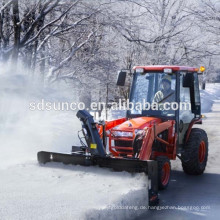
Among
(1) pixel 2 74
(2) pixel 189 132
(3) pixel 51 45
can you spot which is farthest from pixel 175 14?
(2) pixel 189 132

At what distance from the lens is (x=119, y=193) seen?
583cm

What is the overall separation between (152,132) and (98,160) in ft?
3.73

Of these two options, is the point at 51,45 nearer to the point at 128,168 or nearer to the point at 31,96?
the point at 31,96

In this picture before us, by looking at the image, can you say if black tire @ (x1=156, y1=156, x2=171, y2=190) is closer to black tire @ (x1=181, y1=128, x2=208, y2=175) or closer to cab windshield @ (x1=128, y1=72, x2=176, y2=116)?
black tire @ (x1=181, y1=128, x2=208, y2=175)

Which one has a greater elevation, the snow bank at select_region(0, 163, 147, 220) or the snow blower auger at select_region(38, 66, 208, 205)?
the snow blower auger at select_region(38, 66, 208, 205)

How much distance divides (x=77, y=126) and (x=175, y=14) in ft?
45.7

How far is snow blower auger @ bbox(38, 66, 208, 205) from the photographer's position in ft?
23.0

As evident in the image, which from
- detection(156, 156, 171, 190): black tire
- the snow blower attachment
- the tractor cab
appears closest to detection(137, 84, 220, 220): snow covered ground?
detection(156, 156, 171, 190): black tire

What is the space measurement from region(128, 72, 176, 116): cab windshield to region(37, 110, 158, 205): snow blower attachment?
1.47 m

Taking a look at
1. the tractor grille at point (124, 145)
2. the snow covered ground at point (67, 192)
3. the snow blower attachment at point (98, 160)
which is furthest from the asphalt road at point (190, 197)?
the tractor grille at point (124, 145)

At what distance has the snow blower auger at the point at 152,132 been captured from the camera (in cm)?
702

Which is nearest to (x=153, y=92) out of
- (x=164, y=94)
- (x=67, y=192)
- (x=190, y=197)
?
(x=164, y=94)

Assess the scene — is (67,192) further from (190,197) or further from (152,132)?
(190,197)

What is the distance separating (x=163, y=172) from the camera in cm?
720
